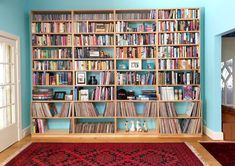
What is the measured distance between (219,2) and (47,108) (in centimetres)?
388

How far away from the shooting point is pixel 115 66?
485 cm

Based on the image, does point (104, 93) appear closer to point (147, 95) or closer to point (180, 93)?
point (147, 95)

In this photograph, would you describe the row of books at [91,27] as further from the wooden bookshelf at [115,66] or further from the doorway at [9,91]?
the doorway at [9,91]

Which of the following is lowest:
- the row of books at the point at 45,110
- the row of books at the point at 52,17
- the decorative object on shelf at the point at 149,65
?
the row of books at the point at 45,110

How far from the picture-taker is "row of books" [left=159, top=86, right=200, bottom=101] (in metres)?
4.84

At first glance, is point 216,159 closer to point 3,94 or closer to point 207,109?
point 207,109

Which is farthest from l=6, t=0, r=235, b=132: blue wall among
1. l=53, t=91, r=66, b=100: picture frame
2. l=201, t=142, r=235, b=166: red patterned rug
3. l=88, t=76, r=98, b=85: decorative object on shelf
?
l=88, t=76, r=98, b=85: decorative object on shelf

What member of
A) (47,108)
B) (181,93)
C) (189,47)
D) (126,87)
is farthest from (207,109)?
(47,108)

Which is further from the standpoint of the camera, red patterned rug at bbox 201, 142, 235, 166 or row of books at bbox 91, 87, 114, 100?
row of books at bbox 91, 87, 114, 100

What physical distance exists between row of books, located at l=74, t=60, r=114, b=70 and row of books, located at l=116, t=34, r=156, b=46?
466 mm

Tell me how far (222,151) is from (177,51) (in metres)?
2.06

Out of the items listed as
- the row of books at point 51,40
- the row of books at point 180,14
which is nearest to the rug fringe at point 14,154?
the row of books at point 51,40

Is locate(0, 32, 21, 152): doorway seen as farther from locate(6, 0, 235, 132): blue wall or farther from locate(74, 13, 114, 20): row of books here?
locate(74, 13, 114, 20): row of books

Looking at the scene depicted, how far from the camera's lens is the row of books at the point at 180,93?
4840 millimetres
